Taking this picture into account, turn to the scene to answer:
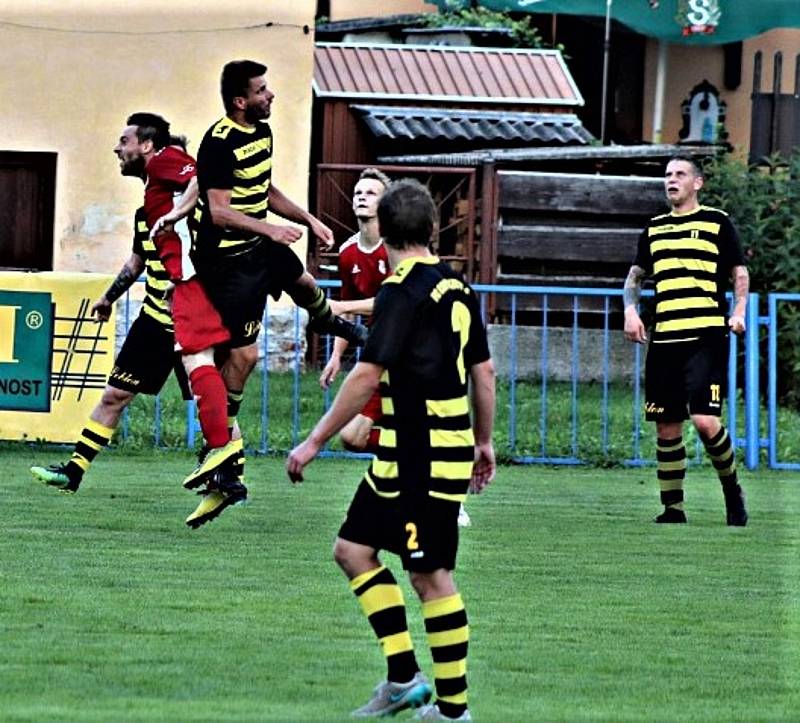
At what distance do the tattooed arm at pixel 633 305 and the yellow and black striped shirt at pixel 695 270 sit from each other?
0.13 metres

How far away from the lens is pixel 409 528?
6.65m

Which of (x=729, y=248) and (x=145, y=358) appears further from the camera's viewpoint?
(x=729, y=248)

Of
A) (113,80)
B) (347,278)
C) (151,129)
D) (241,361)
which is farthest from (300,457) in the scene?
(113,80)

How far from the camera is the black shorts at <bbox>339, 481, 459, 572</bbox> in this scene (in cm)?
663

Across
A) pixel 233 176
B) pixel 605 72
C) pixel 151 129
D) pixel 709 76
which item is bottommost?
pixel 233 176

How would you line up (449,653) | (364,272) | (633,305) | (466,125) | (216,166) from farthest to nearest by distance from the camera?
(466,125) < (633,305) < (364,272) < (216,166) < (449,653)

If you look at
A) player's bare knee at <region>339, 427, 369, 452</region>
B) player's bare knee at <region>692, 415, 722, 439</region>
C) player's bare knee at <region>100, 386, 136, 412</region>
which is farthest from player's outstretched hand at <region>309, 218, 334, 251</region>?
player's bare knee at <region>692, 415, 722, 439</region>

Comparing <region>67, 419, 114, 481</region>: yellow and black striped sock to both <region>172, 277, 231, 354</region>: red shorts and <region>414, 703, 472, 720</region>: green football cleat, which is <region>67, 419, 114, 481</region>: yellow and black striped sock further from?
<region>414, 703, 472, 720</region>: green football cleat

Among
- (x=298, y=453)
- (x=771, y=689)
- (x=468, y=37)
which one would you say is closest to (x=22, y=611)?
(x=298, y=453)

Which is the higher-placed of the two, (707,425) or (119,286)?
(119,286)

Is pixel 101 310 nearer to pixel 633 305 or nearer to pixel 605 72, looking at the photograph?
pixel 633 305

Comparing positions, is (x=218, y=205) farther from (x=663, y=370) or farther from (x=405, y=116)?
(x=405, y=116)

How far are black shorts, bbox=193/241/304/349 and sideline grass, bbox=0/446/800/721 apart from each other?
39.2 inches

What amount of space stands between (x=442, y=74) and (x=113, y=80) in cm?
431
